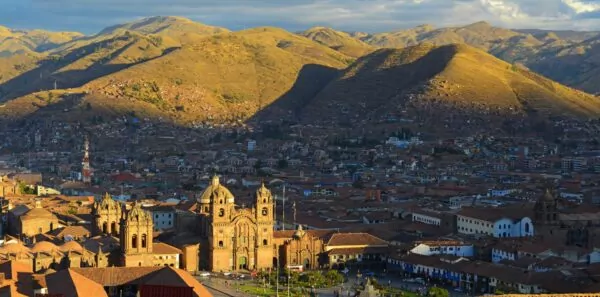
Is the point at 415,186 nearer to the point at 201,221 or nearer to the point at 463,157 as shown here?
the point at 463,157

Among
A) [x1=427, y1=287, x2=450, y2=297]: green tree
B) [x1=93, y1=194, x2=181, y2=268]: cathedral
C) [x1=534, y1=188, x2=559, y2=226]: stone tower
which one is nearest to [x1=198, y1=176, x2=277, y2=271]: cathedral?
[x1=93, y1=194, x2=181, y2=268]: cathedral

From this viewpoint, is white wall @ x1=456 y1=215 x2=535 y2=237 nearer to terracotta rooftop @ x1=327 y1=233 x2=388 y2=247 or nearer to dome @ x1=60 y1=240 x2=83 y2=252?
terracotta rooftop @ x1=327 y1=233 x2=388 y2=247

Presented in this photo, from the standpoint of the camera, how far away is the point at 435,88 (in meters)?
195

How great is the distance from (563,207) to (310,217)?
2017 centimetres

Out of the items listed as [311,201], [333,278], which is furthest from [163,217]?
[333,278]

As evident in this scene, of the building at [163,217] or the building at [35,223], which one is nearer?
the building at [35,223]

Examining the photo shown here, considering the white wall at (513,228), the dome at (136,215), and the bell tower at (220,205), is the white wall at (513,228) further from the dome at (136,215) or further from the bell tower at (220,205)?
the dome at (136,215)

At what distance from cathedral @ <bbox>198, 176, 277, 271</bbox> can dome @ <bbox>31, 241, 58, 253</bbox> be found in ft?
34.3

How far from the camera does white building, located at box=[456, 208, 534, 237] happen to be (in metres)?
81.6

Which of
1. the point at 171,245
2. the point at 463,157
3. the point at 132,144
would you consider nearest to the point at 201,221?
the point at 171,245

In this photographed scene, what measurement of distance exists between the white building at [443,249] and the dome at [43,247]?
73.9ft

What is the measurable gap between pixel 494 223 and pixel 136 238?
28822 millimetres

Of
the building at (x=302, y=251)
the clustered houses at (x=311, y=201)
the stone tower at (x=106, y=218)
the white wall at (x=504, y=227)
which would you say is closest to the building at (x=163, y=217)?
the clustered houses at (x=311, y=201)

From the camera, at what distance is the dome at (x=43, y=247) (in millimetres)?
65125
